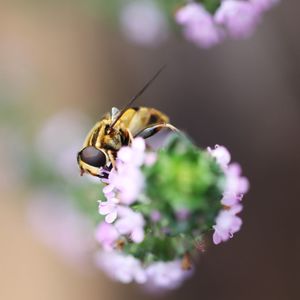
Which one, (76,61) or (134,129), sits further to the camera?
(76,61)

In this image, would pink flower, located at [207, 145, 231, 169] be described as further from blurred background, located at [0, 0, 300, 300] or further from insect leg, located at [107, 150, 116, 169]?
blurred background, located at [0, 0, 300, 300]

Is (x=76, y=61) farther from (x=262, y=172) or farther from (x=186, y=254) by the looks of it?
(x=186, y=254)

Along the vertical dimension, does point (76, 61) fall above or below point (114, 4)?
above

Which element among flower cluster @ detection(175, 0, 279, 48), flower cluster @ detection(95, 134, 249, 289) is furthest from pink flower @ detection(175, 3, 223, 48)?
flower cluster @ detection(95, 134, 249, 289)

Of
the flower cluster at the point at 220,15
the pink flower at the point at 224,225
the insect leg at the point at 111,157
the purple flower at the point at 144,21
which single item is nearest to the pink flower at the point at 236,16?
the flower cluster at the point at 220,15

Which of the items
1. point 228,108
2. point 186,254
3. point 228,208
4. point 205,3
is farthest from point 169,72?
point 228,208

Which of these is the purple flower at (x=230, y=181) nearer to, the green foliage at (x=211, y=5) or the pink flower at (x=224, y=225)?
the pink flower at (x=224, y=225)
